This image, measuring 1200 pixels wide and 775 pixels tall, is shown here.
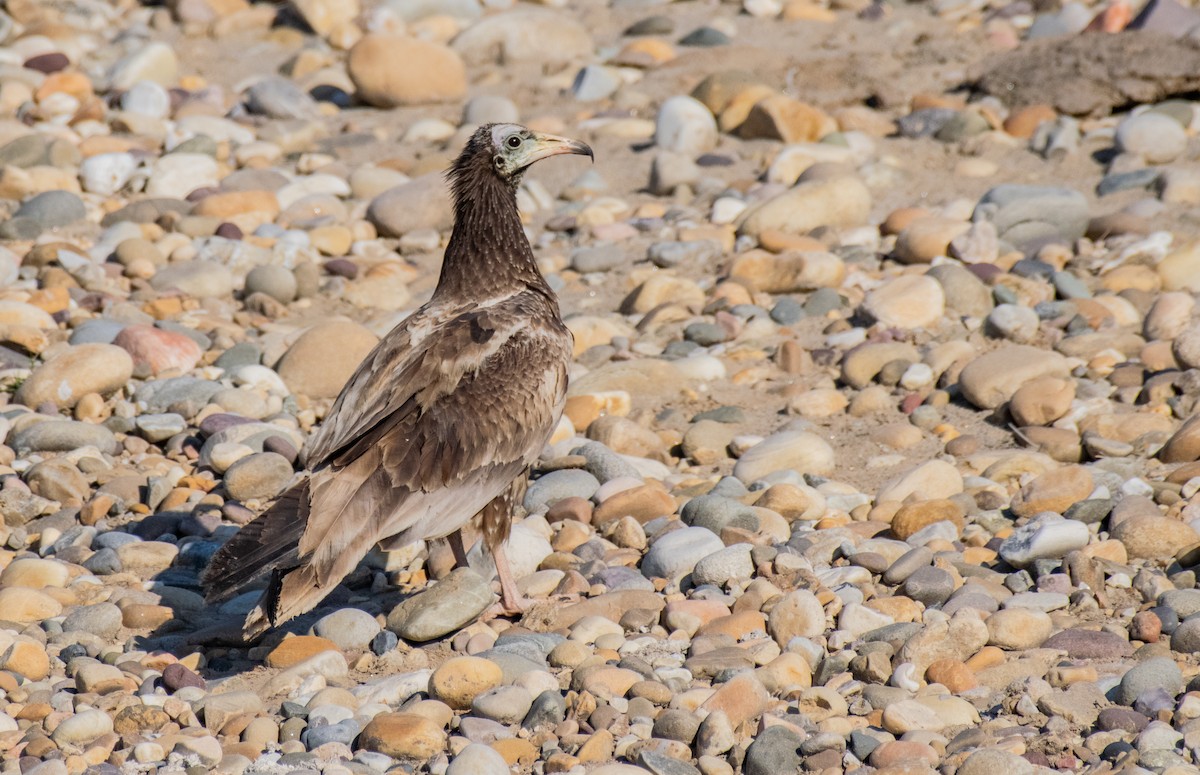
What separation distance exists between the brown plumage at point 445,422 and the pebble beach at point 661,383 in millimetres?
431

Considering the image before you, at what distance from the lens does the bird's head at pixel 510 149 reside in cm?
720

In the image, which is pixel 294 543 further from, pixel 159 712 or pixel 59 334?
pixel 59 334

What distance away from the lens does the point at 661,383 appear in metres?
8.87

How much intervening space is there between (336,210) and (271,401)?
3.44 meters

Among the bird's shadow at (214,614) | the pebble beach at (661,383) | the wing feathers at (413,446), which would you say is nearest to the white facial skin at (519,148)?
the wing feathers at (413,446)

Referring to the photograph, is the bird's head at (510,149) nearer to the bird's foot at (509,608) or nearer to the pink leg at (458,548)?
the pink leg at (458,548)

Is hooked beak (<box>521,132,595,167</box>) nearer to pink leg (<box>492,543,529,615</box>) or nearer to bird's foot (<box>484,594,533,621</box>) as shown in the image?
pink leg (<box>492,543,529,615</box>)

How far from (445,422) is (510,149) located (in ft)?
5.59

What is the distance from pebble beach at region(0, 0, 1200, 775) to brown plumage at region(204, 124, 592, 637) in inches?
17.0

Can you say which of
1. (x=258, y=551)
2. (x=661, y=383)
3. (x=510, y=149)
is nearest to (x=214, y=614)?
(x=258, y=551)

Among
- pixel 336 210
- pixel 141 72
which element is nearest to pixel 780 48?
pixel 336 210

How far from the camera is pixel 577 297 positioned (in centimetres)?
1049

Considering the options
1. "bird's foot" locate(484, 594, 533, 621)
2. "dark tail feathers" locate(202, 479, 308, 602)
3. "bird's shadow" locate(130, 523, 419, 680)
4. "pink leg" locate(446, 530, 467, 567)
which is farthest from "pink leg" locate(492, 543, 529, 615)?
"dark tail feathers" locate(202, 479, 308, 602)

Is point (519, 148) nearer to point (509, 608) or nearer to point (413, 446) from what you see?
point (413, 446)
